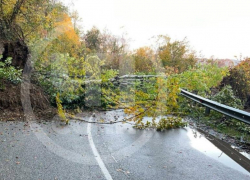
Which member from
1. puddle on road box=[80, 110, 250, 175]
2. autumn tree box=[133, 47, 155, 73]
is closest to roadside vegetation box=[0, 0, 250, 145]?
puddle on road box=[80, 110, 250, 175]

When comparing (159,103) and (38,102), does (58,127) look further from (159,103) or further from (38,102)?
(159,103)

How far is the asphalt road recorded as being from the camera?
413 cm

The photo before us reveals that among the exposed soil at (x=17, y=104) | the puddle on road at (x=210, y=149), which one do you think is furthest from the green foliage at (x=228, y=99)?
the exposed soil at (x=17, y=104)

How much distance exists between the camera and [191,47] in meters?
27.0

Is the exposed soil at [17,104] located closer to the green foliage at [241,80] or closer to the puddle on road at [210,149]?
the puddle on road at [210,149]

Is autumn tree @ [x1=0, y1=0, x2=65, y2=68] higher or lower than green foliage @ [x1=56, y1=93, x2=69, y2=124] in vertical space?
higher

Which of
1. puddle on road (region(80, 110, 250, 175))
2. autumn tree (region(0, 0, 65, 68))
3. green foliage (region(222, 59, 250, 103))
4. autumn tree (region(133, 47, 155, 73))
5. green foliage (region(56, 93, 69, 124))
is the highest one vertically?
autumn tree (region(0, 0, 65, 68))

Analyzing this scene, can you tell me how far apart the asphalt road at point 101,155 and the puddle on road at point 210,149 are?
0.13 meters

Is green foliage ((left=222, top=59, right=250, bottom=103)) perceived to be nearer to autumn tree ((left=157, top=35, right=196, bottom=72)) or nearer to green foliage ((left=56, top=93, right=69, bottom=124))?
green foliage ((left=56, top=93, right=69, bottom=124))

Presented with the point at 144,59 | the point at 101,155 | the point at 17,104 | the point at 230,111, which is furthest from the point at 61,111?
the point at 144,59

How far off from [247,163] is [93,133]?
4159mm

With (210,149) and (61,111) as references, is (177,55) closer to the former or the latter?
(61,111)

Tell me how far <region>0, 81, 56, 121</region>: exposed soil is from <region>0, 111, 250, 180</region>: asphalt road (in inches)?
35.7

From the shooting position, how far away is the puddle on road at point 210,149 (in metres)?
4.60
